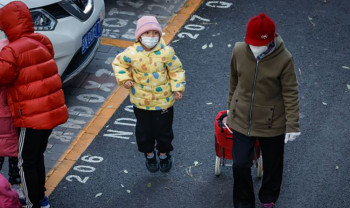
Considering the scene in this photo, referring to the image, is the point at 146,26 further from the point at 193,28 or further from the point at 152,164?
the point at 193,28

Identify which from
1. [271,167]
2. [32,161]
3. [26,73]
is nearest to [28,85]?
[26,73]

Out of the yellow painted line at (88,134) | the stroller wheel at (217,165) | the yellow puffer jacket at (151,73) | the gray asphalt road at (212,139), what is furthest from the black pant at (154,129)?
the yellow painted line at (88,134)

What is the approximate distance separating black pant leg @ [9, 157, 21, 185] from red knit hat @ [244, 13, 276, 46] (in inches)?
88.7

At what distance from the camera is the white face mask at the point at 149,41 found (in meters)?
5.83

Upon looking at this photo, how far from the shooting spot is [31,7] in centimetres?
709

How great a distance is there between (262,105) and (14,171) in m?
2.23

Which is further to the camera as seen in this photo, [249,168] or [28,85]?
[249,168]

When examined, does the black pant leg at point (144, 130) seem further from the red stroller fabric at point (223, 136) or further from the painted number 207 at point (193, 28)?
the painted number 207 at point (193, 28)

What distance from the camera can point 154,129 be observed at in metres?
6.29

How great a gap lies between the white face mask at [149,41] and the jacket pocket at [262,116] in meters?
1.08

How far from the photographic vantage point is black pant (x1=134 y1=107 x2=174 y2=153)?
617cm

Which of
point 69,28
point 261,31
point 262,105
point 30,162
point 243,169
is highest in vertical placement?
point 261,31

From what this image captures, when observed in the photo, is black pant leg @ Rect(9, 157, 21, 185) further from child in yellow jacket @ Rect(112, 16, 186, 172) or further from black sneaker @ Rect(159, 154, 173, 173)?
black sneaker @ Rect(159, 154, 173, 173)

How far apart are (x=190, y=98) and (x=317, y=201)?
228 centimetres
